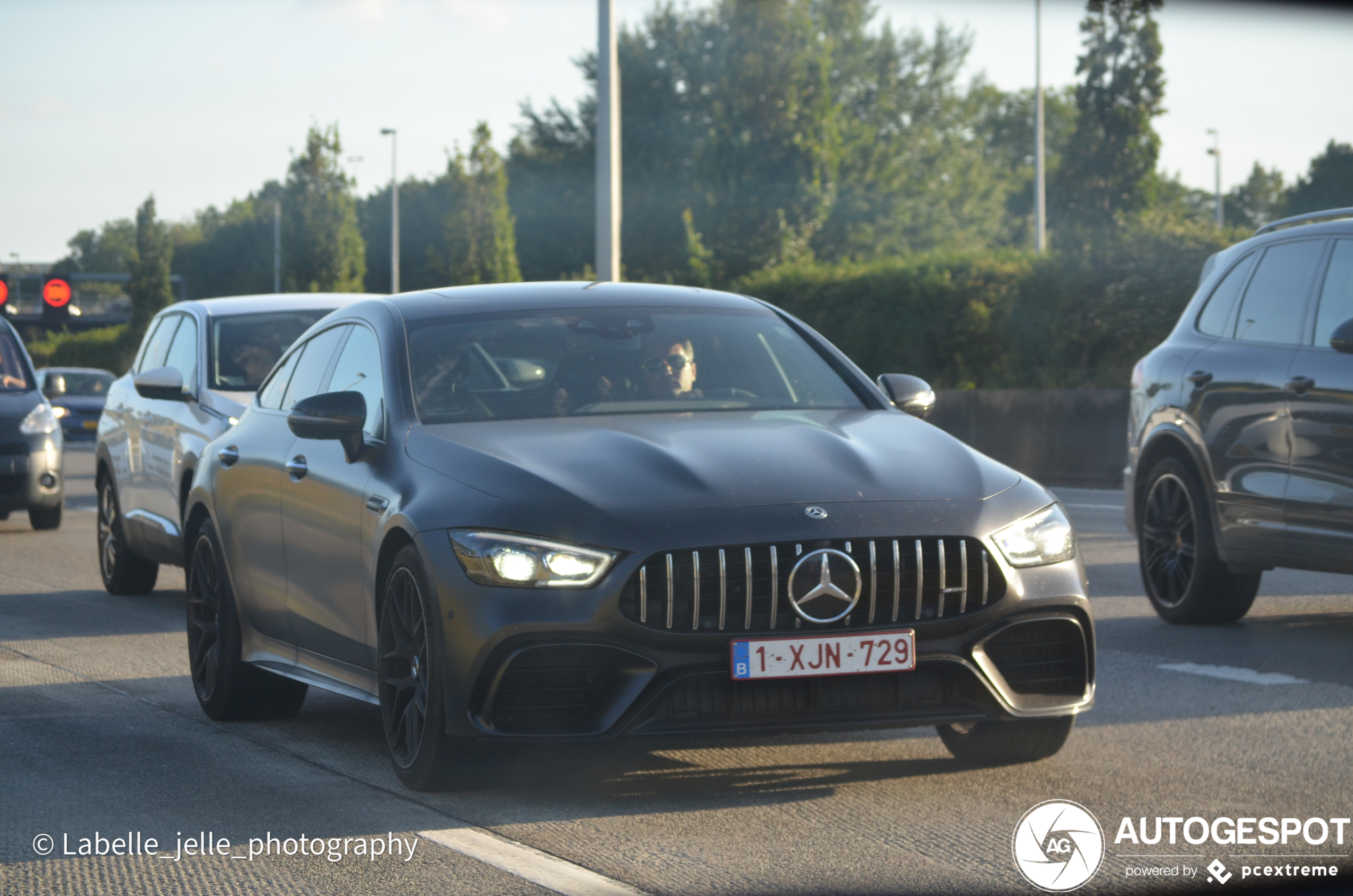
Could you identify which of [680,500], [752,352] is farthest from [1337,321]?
[680,500]

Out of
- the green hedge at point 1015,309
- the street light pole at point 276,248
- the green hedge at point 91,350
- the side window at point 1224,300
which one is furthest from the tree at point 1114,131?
the side window at point 1224,300

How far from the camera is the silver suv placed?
1094 cm

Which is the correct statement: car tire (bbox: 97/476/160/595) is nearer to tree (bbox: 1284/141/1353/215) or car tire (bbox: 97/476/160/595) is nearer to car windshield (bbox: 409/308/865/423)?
car windshield (bbox: 409/308/865/423)

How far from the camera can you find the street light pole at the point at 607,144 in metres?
21.8

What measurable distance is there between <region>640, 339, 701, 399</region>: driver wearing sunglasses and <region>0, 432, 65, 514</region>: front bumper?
472 inches

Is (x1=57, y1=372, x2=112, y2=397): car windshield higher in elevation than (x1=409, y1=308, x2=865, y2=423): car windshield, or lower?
lower

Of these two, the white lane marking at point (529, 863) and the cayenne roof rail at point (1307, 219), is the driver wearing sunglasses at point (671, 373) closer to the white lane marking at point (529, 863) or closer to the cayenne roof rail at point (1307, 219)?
the white lane marking at point (529, 863)

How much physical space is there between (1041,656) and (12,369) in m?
14.5

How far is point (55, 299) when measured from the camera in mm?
28062

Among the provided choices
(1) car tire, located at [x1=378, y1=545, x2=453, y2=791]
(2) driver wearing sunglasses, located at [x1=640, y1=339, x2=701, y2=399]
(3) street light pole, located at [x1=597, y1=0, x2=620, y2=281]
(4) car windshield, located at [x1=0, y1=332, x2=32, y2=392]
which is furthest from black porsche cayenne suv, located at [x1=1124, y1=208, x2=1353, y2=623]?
(3) street light pole, located at [x1=597, y1=0, x2=620, y2=281]

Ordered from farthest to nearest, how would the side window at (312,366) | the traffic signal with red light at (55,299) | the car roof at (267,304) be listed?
the traffic signal with red light at (55,299) → the car roof at (267,304) → the side window at (312,366)

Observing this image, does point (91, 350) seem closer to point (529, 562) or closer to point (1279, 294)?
point (1279, 294)

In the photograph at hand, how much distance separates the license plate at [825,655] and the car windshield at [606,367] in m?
1.29

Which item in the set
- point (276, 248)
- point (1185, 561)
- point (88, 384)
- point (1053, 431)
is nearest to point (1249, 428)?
point (1185, 561)
